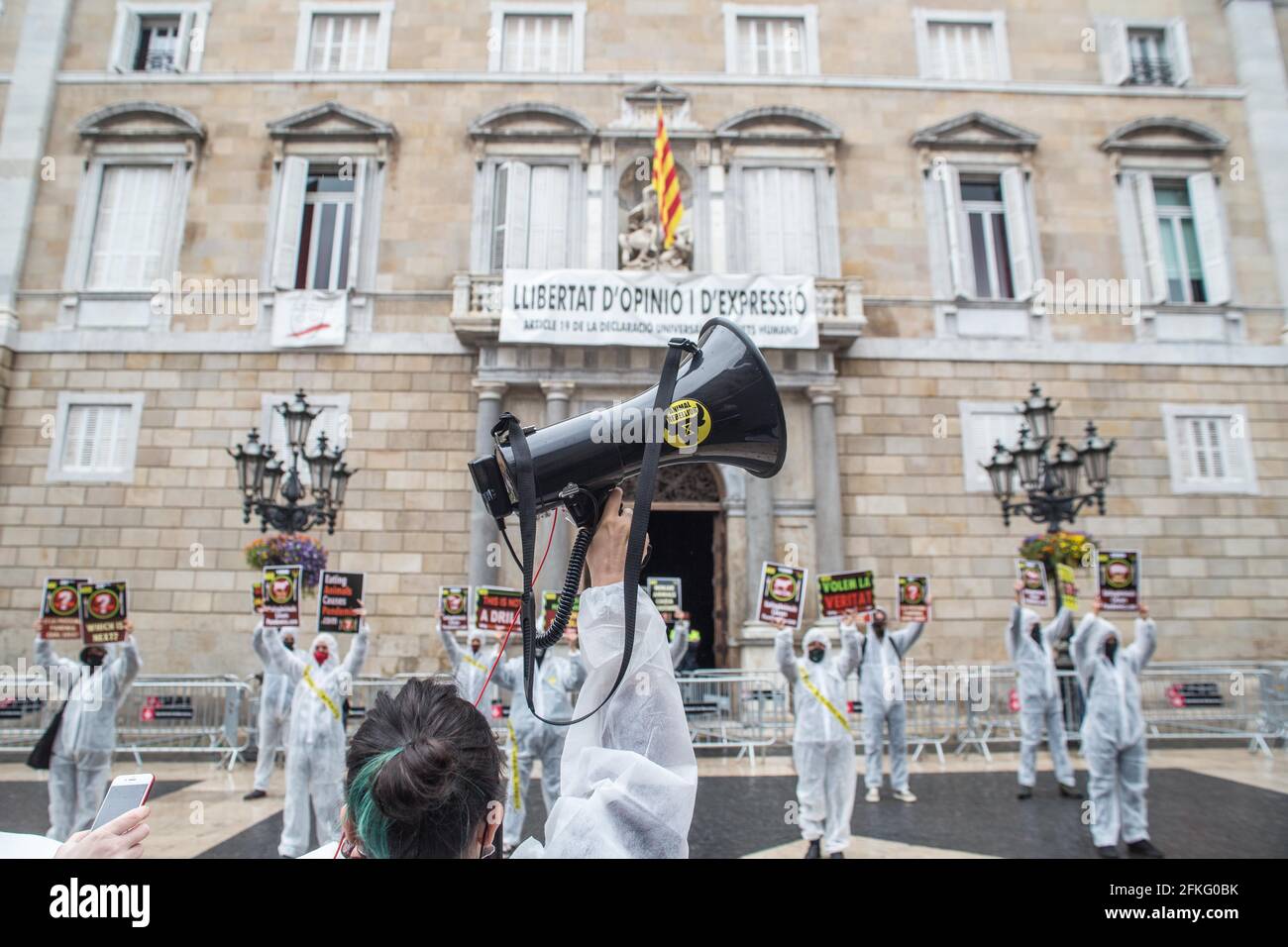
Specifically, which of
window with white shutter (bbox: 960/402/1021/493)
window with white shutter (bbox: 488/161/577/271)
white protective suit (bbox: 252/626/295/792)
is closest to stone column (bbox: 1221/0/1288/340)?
window with white shutter (bbox: 960/402/1021/493)

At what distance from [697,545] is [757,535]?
8.00ft

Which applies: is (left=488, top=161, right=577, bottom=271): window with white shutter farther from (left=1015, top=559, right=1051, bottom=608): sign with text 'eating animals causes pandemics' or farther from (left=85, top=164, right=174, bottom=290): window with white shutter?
(left=1015, top=559, right=1051, bottom=608): sign with text 'eating animals causes pandemics'

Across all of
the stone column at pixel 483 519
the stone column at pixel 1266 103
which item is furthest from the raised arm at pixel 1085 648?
the stone column at pixel 1266 103

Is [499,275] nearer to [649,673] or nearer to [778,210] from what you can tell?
[778,210]

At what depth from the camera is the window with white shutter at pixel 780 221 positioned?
14.8 metres

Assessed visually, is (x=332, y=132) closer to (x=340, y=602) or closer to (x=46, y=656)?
(x=340, y=602)

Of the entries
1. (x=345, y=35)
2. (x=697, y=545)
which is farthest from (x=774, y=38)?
(x=697, y=545)

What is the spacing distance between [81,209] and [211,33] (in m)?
4.64

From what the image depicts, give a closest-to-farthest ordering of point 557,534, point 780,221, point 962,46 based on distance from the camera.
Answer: point 557,534 → point 780,221 → point 962,46

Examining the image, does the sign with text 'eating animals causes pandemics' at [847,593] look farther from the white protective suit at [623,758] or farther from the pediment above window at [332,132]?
the pediment above window at [332,132]

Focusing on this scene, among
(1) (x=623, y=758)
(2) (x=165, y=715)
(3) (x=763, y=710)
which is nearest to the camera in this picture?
(1) (x=623, y=758)

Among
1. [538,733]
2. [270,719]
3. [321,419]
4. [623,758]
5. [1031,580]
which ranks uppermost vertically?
[321,419]

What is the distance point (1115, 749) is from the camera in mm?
6613
